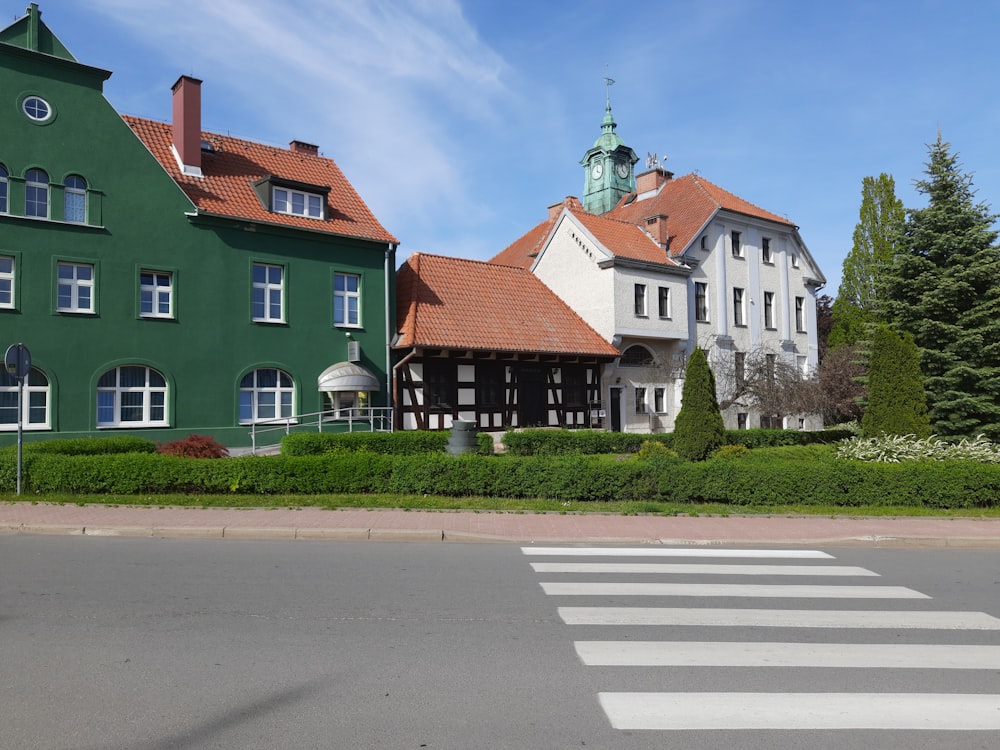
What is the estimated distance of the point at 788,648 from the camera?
Answer: 5855 millimetres

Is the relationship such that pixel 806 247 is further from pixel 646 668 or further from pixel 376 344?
pixel 646 668

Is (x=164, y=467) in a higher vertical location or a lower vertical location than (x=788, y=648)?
higher

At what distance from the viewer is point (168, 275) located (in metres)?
22.0

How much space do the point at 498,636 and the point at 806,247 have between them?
38.7 m

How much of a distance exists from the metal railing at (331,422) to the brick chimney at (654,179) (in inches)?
860

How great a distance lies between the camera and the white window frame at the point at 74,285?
20328mm

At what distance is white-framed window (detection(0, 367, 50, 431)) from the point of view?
765 inches

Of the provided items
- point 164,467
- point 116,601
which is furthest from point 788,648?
point 164,467

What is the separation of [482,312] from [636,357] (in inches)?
308

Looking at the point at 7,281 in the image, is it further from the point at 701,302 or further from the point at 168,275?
the point at 701,302

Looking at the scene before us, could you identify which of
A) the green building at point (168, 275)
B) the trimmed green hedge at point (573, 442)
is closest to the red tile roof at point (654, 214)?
the trimmed green hedge at point (573, 442)

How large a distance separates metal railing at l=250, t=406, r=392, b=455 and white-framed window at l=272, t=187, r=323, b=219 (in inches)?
263

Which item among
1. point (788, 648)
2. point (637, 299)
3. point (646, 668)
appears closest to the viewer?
point (646, 668)

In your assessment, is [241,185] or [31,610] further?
[241,185]
